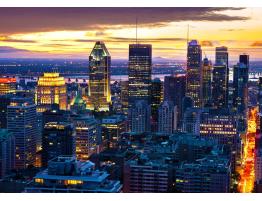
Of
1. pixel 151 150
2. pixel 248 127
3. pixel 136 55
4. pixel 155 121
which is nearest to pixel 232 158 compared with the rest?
pixel 151 150

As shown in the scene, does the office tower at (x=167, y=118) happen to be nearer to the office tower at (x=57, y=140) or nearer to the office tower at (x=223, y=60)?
the office tower at (x=223, y=60)

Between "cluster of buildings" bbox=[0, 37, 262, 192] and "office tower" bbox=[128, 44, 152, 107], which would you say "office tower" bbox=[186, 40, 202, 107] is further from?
"office tower" bbox=[128, 44, 152, 107]

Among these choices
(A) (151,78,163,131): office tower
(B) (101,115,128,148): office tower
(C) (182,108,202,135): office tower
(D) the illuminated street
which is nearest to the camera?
(D) the illuminated street

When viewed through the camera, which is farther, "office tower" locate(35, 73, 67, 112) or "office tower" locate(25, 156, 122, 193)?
"office tower" locate(35, 73, 67, 112)

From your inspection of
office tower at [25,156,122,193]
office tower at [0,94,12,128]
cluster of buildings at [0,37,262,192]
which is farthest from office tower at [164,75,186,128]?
office tower at [25,156,122,193]

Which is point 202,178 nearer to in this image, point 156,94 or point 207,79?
point 156,94

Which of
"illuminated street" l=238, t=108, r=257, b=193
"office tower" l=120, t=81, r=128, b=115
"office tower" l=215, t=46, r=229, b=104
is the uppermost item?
"office tower" l=215, t=46, r=229, b=104

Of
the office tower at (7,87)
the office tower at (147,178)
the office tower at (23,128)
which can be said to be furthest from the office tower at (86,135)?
the office tower at (147,178)
